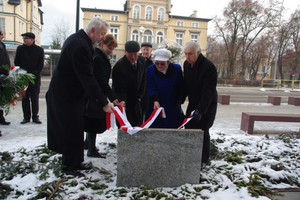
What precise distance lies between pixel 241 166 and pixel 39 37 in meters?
51.4

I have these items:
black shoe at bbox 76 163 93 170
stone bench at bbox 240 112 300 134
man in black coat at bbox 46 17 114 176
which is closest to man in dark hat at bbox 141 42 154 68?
man in black coat at bbox 46 17 114 176

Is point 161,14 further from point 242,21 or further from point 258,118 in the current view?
point 258,118

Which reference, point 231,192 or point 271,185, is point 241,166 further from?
point 231,192

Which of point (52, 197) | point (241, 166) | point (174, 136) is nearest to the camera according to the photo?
point (52, 197)

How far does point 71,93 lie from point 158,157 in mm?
1273

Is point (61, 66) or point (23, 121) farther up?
point (61, 66)

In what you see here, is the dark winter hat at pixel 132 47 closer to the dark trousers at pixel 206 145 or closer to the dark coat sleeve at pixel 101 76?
the dark coat sleeve at pixel 101 76

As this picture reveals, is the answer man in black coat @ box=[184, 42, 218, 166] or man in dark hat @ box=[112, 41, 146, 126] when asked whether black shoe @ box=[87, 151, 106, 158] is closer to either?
man in dark hat @ box=[112, 41, 146, 126]

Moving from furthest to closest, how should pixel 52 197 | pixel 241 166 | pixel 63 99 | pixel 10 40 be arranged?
1. pixel 10 40
2. pixel 241 166
3. pixel 63 99
4. pixel 52 197

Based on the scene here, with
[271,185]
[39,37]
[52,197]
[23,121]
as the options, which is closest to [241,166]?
[271,185]

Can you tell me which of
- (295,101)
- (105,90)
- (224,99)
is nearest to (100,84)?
(105,90)

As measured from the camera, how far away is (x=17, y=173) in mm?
3152

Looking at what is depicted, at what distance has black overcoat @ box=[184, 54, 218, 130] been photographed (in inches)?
130

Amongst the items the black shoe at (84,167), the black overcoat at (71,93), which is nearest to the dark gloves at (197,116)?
the black overcoat at (71,93)
